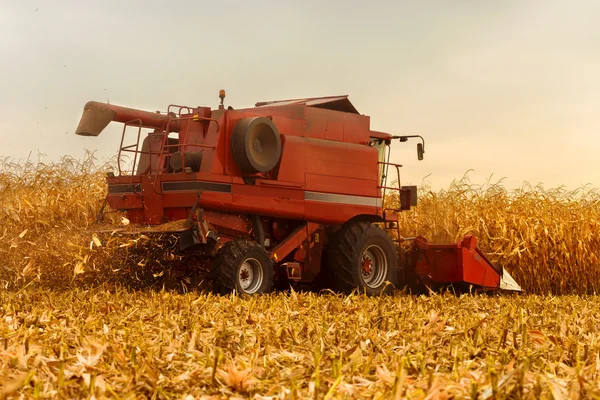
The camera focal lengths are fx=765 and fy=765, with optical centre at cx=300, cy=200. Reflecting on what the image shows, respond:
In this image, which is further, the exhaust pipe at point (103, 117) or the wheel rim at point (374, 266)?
the wheel rim at point (374, 266)

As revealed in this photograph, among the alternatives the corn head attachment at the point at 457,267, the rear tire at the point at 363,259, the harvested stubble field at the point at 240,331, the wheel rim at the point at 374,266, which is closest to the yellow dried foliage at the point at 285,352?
the harvested stubble field at the point at 240,331

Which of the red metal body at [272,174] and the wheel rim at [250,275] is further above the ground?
the red metal body at [272,174]

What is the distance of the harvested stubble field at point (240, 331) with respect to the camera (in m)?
3.49

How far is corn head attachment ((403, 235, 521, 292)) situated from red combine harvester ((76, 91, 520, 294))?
0.02m

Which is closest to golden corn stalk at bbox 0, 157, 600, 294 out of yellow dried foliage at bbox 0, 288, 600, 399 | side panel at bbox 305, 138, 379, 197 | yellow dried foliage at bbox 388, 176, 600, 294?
yellow dried foliage at bbox 388, 176, 600, 294

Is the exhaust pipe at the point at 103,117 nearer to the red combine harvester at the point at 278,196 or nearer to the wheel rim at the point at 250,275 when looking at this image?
the red combine harvester at the point at 278,196

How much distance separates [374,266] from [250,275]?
2.59m

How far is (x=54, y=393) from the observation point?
3.37 m

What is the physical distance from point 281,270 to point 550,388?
22.7 feet

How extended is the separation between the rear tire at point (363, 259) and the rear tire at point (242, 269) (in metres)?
1.61

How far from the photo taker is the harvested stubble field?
3.49 m

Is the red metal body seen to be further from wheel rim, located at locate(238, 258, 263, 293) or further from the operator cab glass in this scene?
wheel rim, located at locate(238, 258, 263, 293)

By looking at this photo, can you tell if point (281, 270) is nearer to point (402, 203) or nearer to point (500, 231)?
point (402, 203)

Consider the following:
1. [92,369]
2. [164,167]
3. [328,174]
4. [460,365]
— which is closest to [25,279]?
[164,167]
